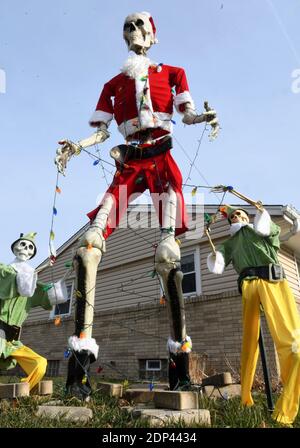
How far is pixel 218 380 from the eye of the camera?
448cm

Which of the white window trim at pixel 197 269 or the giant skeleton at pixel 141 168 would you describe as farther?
the white window trim at pixel 197 269

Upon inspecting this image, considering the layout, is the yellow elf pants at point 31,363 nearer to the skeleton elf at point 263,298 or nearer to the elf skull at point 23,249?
the elf skull at point 23,249

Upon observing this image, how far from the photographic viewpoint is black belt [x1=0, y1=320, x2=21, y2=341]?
3826 mm

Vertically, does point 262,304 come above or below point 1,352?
above

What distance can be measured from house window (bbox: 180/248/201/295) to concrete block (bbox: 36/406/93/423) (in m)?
7.28

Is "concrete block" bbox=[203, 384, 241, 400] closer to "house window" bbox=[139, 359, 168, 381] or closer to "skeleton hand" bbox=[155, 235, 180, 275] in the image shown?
"skeleton hand" bbox=[155, 235, 180, 275]

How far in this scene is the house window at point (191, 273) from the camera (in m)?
9.95

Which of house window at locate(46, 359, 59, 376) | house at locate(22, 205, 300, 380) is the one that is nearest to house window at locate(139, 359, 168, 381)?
house at locate(22, 205, 300, 380)

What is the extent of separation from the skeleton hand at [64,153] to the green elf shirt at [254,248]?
6.11ft

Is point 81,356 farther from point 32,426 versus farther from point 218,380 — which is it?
point 218,380

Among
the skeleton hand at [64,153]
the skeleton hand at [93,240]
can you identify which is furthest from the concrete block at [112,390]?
the skeleton hand at [64,153]
